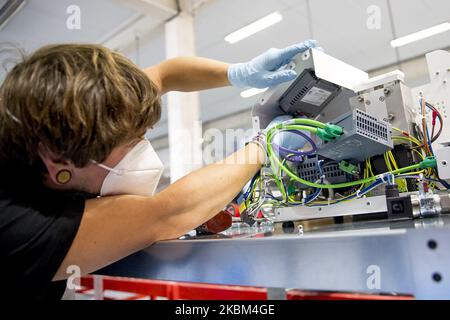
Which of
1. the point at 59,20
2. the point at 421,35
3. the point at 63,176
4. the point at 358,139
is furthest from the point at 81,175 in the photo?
the point at 421,35

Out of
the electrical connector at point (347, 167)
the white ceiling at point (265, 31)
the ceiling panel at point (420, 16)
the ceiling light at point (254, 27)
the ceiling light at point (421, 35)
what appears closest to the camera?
the electrical connector at point (347, 167)

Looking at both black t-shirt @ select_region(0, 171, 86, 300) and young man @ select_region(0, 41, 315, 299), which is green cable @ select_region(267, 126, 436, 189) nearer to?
young man @ select_region(0, 41, 315, 299)

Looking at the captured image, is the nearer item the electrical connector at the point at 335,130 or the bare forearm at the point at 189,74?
the electrical connector at the point at 335,130

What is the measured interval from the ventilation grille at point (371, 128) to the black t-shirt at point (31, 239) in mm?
552

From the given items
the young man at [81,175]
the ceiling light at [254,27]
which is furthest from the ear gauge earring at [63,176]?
the ceiling light at [254,27]

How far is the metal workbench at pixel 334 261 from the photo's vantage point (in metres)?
0.34

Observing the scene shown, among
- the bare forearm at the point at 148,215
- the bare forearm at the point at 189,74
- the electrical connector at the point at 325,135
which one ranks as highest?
the bare forearm at the point at 189,74

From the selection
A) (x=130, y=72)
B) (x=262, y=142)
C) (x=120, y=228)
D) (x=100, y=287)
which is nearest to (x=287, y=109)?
(x=262, y=142)

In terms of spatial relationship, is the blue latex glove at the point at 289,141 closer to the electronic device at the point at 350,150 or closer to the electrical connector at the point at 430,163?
the electronic device at the point at 350,150

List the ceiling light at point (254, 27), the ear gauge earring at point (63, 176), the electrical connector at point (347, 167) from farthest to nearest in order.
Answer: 1. the ceiling light at point (254, 27)
2. the electrical connector at point (347, 167)
3. the ear gauge earring at point (63, 176)

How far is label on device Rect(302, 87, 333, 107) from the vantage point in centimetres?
85

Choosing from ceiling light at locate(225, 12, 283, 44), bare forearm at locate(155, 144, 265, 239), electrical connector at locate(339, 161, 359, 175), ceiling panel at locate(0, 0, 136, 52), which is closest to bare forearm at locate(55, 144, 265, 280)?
bare forearm at locate(155, 144, 265, 239)

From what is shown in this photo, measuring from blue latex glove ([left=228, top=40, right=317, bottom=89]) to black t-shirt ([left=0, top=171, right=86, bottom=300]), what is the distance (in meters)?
0.64

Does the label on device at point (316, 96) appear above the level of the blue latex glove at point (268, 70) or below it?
below
